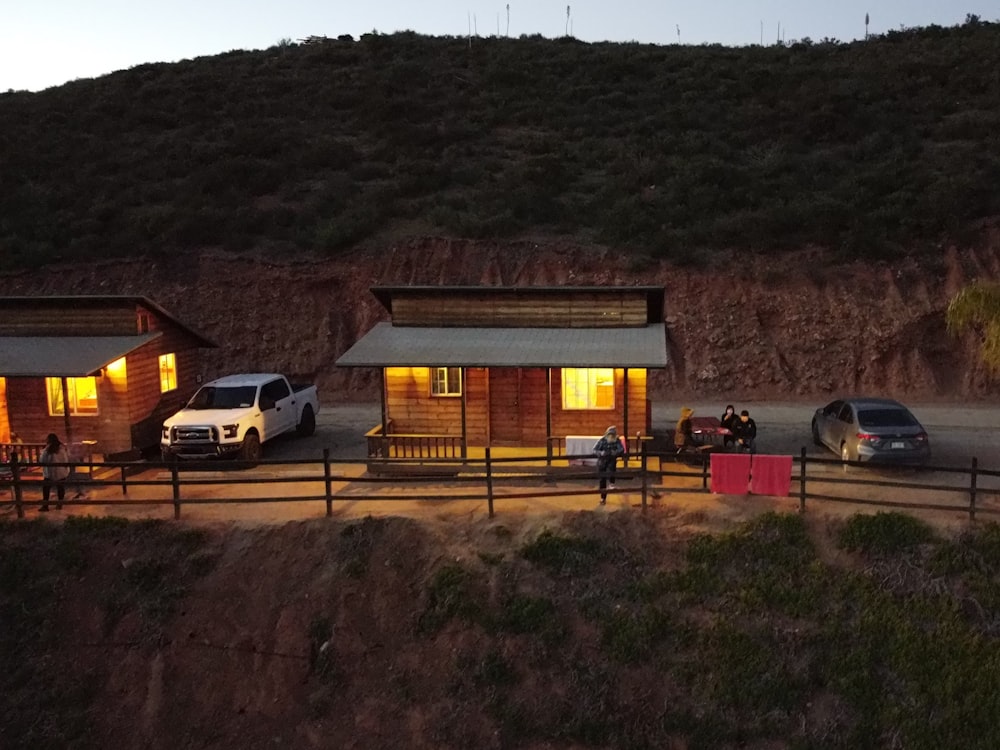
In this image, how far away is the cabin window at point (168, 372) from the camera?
20.9m

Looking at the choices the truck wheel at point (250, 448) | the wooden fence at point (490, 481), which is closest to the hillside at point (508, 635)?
→ the wooden fence at point (490, 481)

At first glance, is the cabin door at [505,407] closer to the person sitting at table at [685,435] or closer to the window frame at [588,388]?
the window frame at [588,388]

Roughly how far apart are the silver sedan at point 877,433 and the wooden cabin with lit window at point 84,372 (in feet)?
58.8

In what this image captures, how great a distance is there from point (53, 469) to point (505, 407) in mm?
10333

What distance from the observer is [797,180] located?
114ft

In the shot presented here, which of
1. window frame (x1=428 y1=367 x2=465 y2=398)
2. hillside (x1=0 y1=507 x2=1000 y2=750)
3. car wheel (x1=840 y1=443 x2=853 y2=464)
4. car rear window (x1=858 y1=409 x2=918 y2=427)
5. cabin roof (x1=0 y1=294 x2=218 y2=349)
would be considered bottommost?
hillside (x1=0 y1=507 x2=1000 y2=750)

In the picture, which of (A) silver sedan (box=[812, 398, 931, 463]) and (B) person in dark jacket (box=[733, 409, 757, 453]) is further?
(B) person in dark jacket (box=[733, 409, 757, 453])

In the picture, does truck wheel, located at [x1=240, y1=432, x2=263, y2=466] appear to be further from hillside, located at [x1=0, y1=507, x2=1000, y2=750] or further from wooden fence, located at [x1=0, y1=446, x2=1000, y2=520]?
hillside, located at [x1=0, y1=507, x2=1000, y2=750]

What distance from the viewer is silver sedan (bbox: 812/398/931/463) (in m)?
16.2

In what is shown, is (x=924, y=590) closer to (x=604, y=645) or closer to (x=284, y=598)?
(x=604, y=645)

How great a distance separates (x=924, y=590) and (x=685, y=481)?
5128 mm

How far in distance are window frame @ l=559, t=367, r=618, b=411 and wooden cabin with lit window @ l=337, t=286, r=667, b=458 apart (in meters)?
0.02

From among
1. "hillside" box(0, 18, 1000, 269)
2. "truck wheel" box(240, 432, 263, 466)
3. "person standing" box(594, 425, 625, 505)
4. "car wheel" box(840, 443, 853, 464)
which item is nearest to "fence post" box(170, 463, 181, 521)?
"truck wheel" box(240, 432, 263, 466)

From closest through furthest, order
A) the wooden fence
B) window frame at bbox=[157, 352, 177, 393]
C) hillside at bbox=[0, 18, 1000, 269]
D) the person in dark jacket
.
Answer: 1. the wooden fence
2. the person in dark jacket
3. window frame at bbox=[157, 352, 177, 393]
4. hillside at bbox=[0, 18, 1000, 269]
